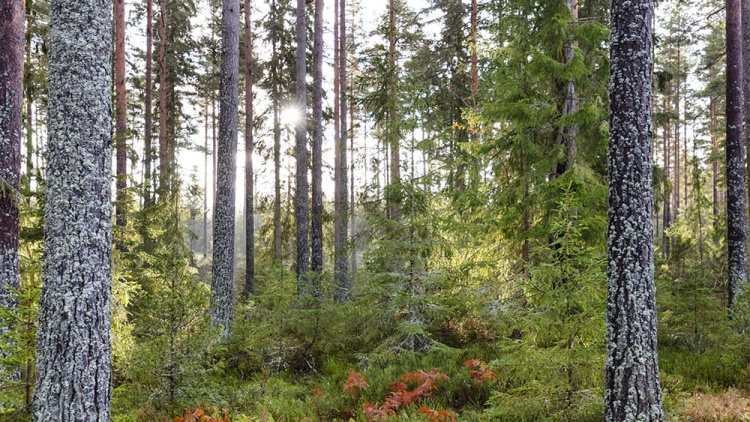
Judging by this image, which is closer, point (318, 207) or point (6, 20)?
point (6, 20)

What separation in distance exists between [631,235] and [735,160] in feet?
29.5

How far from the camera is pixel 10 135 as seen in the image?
6766mm

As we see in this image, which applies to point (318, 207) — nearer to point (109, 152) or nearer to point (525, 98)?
point (525, 98)

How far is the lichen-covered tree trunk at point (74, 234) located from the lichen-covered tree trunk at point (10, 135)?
3550 mm

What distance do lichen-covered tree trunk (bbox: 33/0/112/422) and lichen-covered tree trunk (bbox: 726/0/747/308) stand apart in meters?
13.2

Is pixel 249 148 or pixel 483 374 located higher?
pixel 249 148

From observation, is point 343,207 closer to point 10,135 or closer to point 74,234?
point 10,135

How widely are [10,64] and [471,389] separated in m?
9.28

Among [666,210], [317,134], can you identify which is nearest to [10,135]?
[317,134]

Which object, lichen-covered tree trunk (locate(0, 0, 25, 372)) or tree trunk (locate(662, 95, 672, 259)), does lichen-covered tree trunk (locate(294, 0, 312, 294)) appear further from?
tree trunk (locate(662, 95, 672, 259))

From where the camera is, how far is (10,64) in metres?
6.80

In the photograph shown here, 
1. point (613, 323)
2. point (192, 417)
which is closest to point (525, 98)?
point (613, 323)

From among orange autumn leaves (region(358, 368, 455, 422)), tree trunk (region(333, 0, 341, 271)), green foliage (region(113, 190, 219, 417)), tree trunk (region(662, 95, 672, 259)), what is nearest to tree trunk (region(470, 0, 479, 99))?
tree trunk (region(333, 0, 341, 271))

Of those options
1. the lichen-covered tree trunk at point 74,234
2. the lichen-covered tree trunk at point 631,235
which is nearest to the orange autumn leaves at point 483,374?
the lichen-covered tree trunk at point 631,235
